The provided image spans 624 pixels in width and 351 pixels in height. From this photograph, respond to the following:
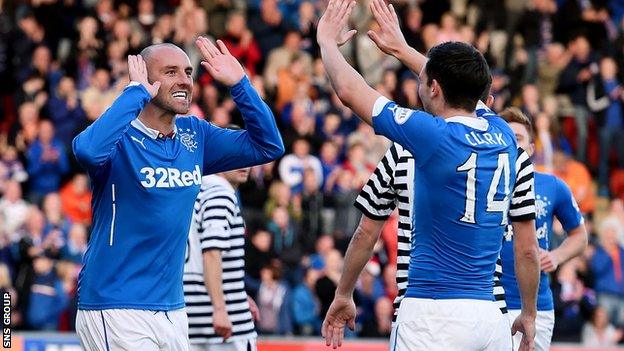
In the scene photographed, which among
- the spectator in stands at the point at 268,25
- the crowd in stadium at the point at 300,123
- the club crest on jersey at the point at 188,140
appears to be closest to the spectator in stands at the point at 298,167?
the crowd in stadium at the point at 300,123

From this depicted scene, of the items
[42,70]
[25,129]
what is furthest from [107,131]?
[42,70]

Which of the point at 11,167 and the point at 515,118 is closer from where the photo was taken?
the point at 515,118

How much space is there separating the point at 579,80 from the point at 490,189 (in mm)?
15249

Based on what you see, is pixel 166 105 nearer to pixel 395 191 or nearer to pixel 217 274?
pixel 395 191

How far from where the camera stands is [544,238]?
Result: 10.3 meters

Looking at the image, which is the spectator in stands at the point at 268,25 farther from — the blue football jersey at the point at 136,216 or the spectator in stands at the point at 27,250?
the blue football jersey at the point at 136,216

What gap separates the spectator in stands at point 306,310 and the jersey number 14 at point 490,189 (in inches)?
390

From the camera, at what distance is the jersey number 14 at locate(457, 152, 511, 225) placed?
298 inches

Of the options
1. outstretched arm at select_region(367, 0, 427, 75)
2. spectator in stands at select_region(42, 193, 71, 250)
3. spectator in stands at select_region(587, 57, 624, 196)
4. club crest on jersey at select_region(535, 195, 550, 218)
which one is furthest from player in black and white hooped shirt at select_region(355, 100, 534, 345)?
spectator in stands at select_region(587, 57, 624, 196)

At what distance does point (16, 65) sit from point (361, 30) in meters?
5.52

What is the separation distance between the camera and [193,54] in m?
21.5

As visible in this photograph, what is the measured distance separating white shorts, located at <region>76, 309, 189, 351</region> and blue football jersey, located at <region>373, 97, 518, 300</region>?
1.52 m

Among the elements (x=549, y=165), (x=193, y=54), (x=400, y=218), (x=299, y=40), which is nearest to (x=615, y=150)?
(x=549, y=165)

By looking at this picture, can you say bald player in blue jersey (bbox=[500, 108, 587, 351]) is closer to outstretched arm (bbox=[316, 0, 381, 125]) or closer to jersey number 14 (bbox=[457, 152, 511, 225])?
jersey number 14 (bbox=[457, 152, 511, 225])
